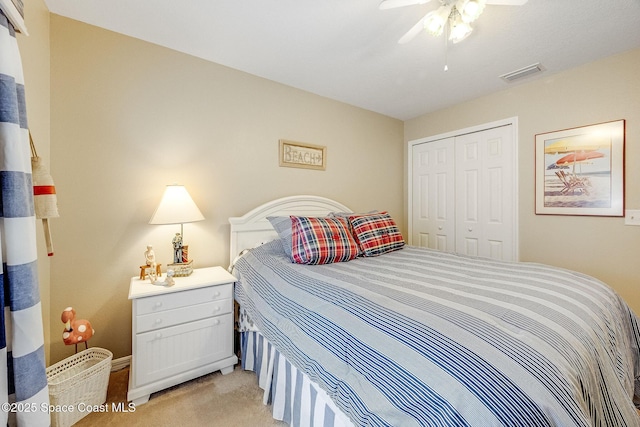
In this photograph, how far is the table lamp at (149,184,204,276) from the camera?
5.86ft

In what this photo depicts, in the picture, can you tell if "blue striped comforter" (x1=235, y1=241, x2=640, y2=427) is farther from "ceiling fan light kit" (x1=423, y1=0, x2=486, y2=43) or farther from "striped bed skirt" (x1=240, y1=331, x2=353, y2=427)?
"ceiling fan light kit" (x1=423, y1=0, x2=486, y2=43)

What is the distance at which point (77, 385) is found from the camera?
1368mm

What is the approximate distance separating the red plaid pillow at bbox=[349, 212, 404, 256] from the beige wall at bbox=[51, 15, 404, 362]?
86 centimetres

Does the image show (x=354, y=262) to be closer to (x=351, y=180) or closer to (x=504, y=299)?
(x=504, y=299)

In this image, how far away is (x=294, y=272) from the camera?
165cm

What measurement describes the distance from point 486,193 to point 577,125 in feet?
3.06

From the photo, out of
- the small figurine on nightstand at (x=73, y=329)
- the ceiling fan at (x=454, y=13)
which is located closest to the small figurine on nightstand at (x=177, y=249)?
the small figurine on nightstand at (x=73, y=329)

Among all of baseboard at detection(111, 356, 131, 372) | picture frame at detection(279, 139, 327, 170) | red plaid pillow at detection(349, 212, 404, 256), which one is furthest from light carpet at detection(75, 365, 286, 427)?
picture frame at detection(279, 139, 327, 170)

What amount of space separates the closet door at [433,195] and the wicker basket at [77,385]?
3403 millimetres

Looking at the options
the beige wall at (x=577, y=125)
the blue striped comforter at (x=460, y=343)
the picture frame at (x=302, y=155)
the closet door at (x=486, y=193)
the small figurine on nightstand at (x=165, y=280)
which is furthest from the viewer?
the closet door at (x=486, y=193)

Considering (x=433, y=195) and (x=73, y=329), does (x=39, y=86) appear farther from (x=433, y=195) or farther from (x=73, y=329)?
(x=433, y=195)

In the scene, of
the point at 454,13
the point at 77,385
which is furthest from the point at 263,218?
the point at 454,13

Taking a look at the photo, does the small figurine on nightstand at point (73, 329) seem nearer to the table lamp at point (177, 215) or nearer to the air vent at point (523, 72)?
the table lamp at point (177, 215)

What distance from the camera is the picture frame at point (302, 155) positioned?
2636mm
